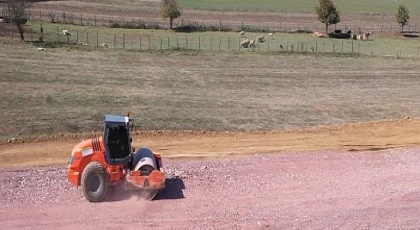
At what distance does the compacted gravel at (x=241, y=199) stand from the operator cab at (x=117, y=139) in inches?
49.1

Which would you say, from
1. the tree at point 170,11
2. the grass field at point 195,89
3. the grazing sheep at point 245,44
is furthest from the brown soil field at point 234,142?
the tree at point 170,11

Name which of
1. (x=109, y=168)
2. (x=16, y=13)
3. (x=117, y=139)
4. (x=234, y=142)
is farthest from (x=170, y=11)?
(x=109, y=168)

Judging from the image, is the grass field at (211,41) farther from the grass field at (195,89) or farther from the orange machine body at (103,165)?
the orange machine body at (103,165)

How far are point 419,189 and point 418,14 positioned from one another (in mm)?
81477

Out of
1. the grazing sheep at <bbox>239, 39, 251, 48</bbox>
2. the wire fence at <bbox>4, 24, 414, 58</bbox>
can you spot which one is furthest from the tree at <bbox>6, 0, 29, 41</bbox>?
the grazing sheep at <bbox>239, 39, 251, 48</bbox>

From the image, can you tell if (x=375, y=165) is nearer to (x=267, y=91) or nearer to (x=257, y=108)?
(x=257, y=108)

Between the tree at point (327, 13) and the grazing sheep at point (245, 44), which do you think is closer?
the grazing sheep at point (245, 44)

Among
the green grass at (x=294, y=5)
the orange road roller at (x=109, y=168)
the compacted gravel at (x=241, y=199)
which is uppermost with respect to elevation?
the green grass at (x=294, y=5)

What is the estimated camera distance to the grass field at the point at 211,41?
53881 millimetres

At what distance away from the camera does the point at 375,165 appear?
22.5m

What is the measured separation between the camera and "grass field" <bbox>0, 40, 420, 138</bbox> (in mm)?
29609

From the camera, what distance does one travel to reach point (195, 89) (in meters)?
36.5

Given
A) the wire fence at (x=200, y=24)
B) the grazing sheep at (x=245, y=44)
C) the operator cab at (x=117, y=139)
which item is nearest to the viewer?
the operator cab at (x=117, y=139)

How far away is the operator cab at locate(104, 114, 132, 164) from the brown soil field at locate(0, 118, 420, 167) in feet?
18.6
